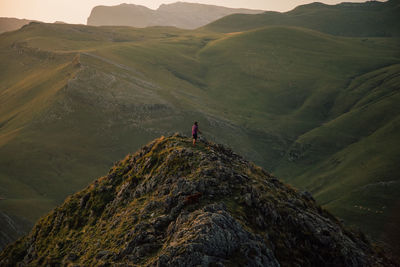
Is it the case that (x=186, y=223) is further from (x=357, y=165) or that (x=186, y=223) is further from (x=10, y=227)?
(x=357, y=165)

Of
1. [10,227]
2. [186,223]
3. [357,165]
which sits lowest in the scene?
[357,165]

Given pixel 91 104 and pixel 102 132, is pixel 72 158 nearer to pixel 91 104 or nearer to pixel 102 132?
pixel 102 132

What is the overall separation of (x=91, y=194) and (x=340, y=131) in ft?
544

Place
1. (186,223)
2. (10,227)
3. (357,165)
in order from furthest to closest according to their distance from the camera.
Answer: (357,165) < (10,227) < (186,223)

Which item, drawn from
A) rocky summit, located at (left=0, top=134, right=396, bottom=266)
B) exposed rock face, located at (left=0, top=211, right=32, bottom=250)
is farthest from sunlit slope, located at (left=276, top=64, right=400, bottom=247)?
exposed rock face, located at (left=0, top=211, right=32, bottom=250)

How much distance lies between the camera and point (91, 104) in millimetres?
177625

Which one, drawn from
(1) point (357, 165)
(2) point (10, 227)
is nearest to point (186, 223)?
(2) point (10, 227)

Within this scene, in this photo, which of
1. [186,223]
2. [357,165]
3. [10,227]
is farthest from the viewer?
[357,165]

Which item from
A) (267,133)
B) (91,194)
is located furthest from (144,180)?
(267,133)

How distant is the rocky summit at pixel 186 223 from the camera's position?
2878cm

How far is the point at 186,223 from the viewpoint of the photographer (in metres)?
30.1

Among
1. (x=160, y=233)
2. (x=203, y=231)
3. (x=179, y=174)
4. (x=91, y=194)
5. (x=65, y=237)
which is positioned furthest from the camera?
(x=91, y=194)

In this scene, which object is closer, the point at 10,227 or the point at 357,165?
the point at 10,227

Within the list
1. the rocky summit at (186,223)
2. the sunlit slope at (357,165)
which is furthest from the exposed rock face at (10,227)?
the sunlit slope at (357,165)
